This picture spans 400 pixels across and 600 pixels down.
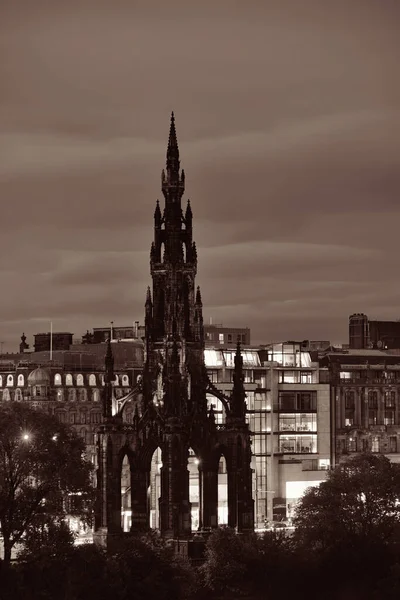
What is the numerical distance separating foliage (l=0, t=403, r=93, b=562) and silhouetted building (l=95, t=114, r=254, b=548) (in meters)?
4.11

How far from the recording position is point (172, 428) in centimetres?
18325

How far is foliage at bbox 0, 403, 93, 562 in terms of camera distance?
175250 mm

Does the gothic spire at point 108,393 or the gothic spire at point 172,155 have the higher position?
the gothic spire at point 172,155

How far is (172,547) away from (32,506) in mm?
12739

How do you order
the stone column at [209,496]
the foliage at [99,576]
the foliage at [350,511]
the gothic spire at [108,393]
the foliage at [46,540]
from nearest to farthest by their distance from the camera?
the foliage at [99,576]
the foliage at [46,540]
the foliage at [350,511]
the stone column at [209,496]
the gothic spire at [108,393]

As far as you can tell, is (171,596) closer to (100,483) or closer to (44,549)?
(44,549)

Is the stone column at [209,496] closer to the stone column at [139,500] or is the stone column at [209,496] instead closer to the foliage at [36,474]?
the stone column at [139,500]

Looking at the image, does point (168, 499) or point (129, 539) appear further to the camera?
point (168, 499)

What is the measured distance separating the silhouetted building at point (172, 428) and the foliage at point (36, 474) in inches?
162

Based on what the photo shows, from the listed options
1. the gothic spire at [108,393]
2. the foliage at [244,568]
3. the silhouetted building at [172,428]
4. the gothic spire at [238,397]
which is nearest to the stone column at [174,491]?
the silhouetted building at [172,428]

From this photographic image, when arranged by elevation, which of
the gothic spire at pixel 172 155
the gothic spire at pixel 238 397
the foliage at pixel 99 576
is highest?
the gothic spire at pixel 172 155

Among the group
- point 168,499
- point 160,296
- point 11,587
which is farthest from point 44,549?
point 160,296

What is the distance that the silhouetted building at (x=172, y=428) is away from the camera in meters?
183

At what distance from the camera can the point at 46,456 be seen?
178500 millimetres
